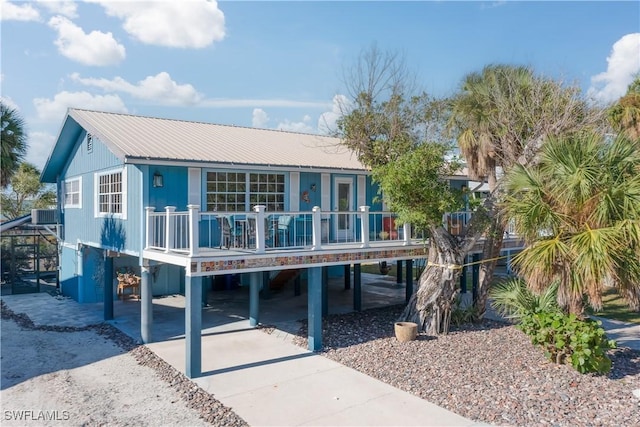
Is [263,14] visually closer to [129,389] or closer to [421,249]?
[421,249]

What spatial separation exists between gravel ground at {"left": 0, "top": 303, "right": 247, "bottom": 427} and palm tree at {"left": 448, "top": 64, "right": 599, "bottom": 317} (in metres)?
8.17

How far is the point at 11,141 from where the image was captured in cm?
1591

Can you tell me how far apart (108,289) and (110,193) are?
2.73m

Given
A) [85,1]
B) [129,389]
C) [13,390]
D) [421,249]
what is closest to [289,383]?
[129,389]

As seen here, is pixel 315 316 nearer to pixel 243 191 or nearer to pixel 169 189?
pixel 243 191

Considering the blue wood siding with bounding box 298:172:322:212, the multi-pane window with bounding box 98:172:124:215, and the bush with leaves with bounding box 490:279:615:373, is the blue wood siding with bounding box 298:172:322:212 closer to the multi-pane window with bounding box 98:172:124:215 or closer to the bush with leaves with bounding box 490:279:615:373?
the multi-pane window with bounding box 98:172:124:215

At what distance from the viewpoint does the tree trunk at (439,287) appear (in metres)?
11.3

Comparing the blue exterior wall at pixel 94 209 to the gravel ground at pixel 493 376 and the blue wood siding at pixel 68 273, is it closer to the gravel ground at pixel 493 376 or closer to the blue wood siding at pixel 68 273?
the blue wood siding at pixel 68 273

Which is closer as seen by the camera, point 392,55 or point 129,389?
point 129,389

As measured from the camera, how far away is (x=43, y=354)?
1016 cm

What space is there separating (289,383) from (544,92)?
9.86 metres

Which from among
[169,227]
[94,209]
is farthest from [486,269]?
[94,209]

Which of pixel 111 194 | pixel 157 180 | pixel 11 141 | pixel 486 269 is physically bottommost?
→ pixel 486 269

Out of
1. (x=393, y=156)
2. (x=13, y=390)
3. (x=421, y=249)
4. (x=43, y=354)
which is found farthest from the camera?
(x=421, y=249)
